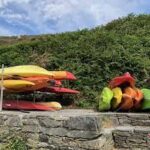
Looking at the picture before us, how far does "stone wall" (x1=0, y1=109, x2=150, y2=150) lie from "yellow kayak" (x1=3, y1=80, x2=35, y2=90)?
628 mm

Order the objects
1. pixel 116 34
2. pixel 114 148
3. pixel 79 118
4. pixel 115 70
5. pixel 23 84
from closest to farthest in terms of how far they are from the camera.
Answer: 1. pixel 79 118
2. pixel 114 148
3. pixel 23 84
4. pixel 115 70
5. pixel 116 34

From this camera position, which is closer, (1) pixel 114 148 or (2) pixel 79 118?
(2) pixel 79 118

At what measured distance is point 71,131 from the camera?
304 inches

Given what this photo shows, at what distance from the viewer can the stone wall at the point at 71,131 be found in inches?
300

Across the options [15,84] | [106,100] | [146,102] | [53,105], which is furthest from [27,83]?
[146,102]

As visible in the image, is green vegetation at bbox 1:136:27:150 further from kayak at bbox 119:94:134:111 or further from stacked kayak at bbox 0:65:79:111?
kayak at bbox 119:94:134:111

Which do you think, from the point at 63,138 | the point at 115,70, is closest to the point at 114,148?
the point at 63,138

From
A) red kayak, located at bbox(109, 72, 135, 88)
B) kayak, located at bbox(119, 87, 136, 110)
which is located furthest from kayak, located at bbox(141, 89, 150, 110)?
red kayak, located at bbox(109, 72, 135, 88)

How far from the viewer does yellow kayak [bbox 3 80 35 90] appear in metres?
8.97

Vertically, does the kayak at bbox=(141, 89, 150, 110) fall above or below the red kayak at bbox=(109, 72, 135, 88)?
below

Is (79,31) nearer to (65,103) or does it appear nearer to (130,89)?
(65,103)

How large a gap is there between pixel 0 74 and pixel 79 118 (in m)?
2.24

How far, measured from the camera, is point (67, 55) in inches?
484

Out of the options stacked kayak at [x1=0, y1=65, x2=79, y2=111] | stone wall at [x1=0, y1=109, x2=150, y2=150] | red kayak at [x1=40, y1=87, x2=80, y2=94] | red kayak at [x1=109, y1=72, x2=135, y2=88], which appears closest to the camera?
stone wall at [x1=0, y1=109, x2=150, y2=150]
